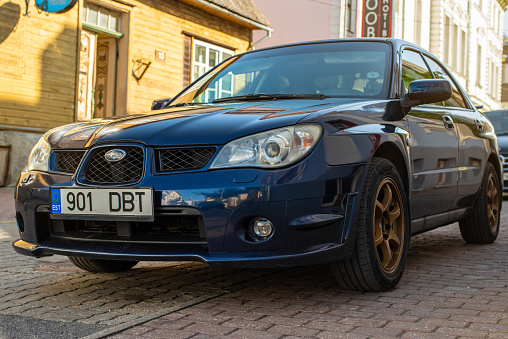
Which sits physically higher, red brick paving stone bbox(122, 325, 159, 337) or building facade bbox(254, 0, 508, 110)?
building facade bbox(254, 0, 508, 110)

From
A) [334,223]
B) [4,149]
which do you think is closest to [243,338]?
[334,223]

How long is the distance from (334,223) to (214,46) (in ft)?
46.2

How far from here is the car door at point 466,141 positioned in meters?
5.18

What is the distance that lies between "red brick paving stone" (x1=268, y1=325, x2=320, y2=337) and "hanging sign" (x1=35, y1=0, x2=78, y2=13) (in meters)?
9.23

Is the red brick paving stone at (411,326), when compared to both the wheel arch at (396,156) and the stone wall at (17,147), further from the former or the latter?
the stone wall at (17,147)

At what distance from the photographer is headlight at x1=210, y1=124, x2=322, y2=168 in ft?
10.7

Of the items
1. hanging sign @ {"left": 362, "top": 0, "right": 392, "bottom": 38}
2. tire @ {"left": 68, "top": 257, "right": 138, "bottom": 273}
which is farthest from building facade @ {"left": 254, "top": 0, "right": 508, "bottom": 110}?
tire @ {"left": 68, "top": 257, "right": 138, "bottom": 273}

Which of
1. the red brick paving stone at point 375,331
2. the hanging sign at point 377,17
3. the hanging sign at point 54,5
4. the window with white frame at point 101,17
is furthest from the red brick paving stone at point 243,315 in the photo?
the hanging sign at point 377,17

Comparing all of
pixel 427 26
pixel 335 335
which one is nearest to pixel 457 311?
pixel 335 335

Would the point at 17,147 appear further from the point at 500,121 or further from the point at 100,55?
the point at 500,121

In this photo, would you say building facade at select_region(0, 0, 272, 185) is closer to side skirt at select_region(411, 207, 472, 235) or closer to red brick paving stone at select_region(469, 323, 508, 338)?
side skirt at select_region(411, 207, 472, 235)

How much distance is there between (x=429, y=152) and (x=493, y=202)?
1888 mm

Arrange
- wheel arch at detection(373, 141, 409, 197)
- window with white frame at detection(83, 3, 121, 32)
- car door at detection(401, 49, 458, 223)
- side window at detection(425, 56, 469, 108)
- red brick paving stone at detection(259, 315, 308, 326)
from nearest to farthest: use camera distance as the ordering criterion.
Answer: red brick paving stone at detection(259, 315, 308, 326), wheel arch at detection(373, 141, 409, 197), car door at detection(401, 49, 458, 223), side window at detection(425, 56, 469, 108), window with white frame at detection(83, 3, 121, 32)

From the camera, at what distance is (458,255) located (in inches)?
211
